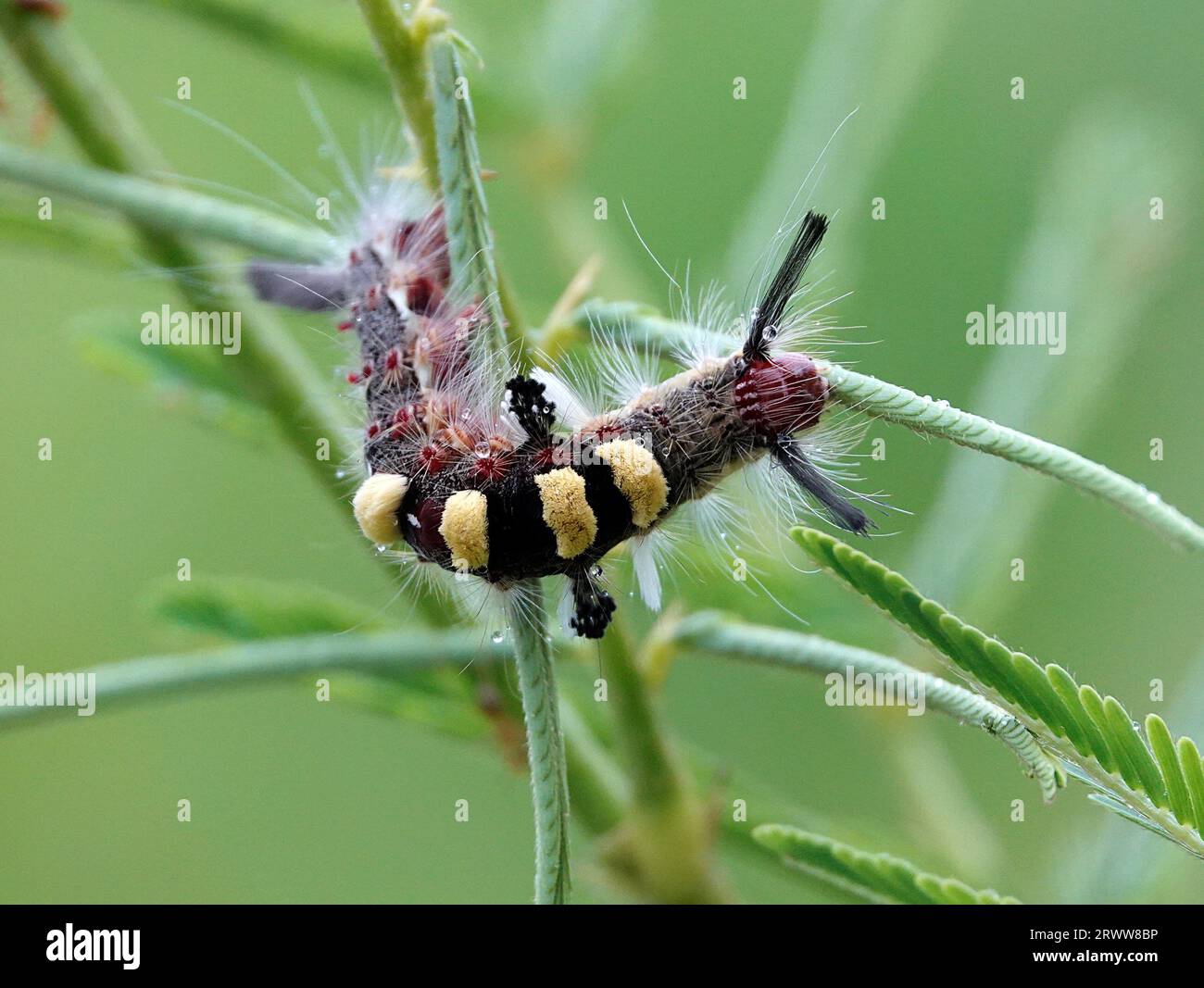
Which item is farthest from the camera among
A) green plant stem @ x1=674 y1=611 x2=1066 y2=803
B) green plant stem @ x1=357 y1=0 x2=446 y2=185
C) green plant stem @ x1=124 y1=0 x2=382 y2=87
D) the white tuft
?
green plant stem @ x1=124 y1=0 x2=382 y2=87

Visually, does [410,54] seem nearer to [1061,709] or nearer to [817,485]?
[817,485]

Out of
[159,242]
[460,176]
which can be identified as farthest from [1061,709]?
[159,242]

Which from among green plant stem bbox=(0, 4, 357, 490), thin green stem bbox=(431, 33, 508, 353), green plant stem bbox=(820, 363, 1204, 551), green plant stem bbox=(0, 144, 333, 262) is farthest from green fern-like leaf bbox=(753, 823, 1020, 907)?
green plant stem bbox=(0, 144, 333, 262)

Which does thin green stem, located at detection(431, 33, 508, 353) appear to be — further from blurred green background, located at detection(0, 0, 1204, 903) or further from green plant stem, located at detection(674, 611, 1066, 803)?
blurred green background, located at detection(0, 0, 1204, 903)

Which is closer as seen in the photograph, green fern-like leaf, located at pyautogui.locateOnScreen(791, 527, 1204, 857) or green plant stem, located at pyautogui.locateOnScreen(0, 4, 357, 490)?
green fern-like leaf, located at pyautogui.locateOnScreen(791, 527, 1204, 857)

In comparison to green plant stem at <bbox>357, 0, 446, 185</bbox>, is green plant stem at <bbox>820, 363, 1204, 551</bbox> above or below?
below

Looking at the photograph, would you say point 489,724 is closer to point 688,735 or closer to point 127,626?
point 688,735

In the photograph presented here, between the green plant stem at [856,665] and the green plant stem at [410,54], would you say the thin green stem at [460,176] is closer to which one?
the green plant stem at [410,54]
